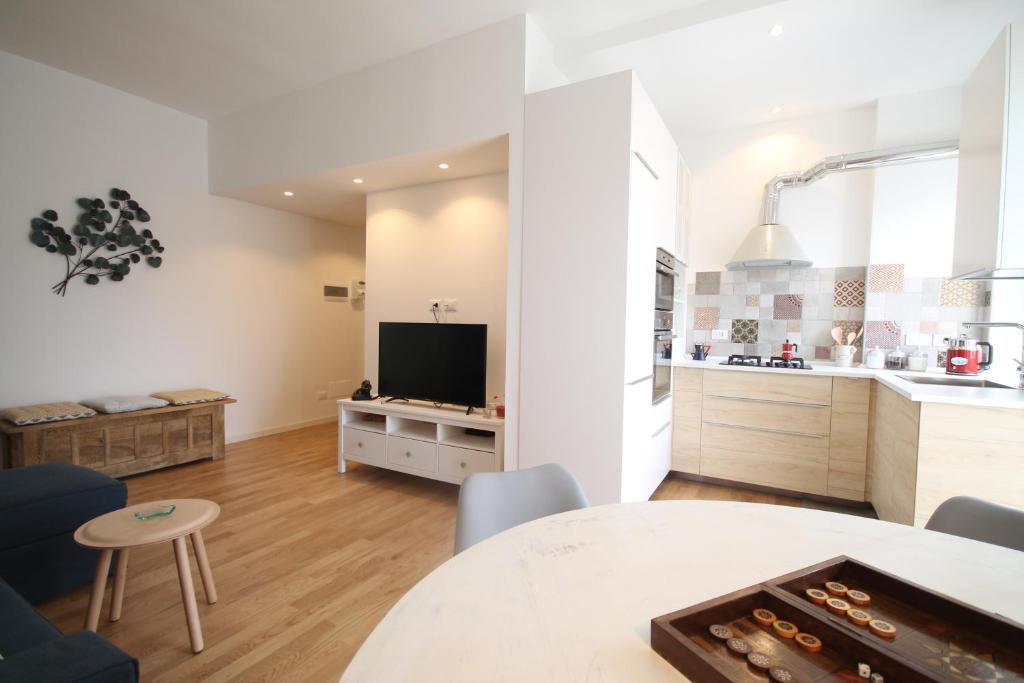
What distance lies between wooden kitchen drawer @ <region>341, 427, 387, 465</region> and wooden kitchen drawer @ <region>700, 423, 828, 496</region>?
2459 mm

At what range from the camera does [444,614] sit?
72cm

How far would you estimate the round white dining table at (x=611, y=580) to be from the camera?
0.62m

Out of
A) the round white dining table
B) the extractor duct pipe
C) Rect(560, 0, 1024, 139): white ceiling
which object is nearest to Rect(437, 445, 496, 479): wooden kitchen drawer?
the round white dining table

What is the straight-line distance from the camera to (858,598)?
2.38 feet

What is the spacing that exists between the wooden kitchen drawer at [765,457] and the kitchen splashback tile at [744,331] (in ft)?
3.06

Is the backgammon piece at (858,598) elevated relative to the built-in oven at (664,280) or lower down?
lower down

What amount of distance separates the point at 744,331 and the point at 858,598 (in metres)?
3.57

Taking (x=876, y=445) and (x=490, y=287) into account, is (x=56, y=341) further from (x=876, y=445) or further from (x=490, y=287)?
(x=876, y=445)

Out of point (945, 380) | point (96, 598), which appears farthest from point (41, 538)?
point (945, 380)

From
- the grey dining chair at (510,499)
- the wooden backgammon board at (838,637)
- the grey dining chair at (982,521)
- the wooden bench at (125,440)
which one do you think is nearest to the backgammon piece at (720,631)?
the wooden backgammon board at (838,637)

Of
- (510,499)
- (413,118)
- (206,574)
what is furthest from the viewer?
Result: (413,118)

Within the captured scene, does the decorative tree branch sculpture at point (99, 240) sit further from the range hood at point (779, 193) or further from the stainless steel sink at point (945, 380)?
the stainless steel sink at point (945, 380)

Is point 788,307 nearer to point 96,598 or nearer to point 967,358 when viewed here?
point 967,358

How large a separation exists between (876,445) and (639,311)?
1797 millimetres
